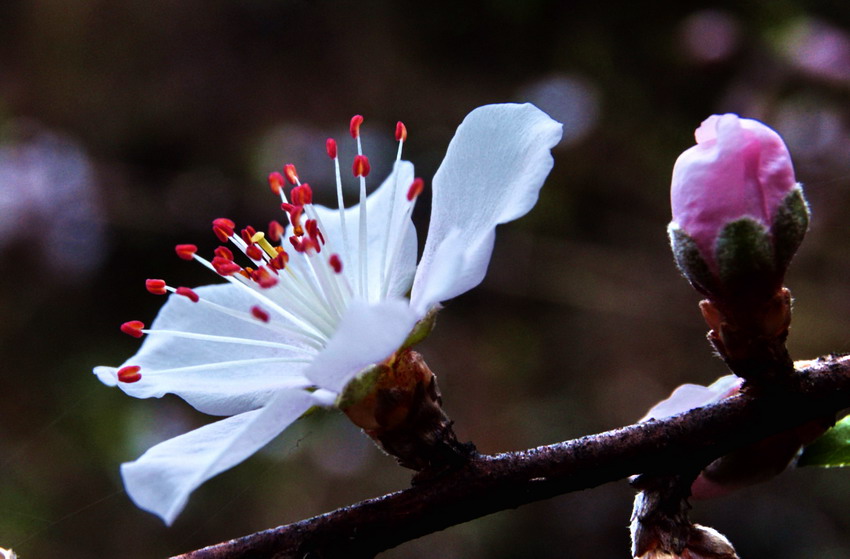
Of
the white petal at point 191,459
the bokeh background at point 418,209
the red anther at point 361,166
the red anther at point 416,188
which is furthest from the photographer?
the bokeh background at point 418,209

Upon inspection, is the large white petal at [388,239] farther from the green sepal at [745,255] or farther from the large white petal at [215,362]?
the green sepal at [745,255]

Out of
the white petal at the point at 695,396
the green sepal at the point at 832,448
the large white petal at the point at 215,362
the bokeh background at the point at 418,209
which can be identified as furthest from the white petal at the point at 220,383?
the bokeh background at the point at 418,209

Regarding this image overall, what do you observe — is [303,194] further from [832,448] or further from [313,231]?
[832,448]

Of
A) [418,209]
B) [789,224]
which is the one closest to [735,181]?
[789,224]

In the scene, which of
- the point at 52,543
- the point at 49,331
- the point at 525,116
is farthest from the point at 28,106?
the point at 525,116

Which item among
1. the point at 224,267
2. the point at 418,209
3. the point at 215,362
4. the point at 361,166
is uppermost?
the point at 361,166

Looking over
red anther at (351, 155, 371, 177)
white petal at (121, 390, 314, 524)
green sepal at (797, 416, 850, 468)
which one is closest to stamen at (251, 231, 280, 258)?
red anther at (351, 155, 371, 177)
